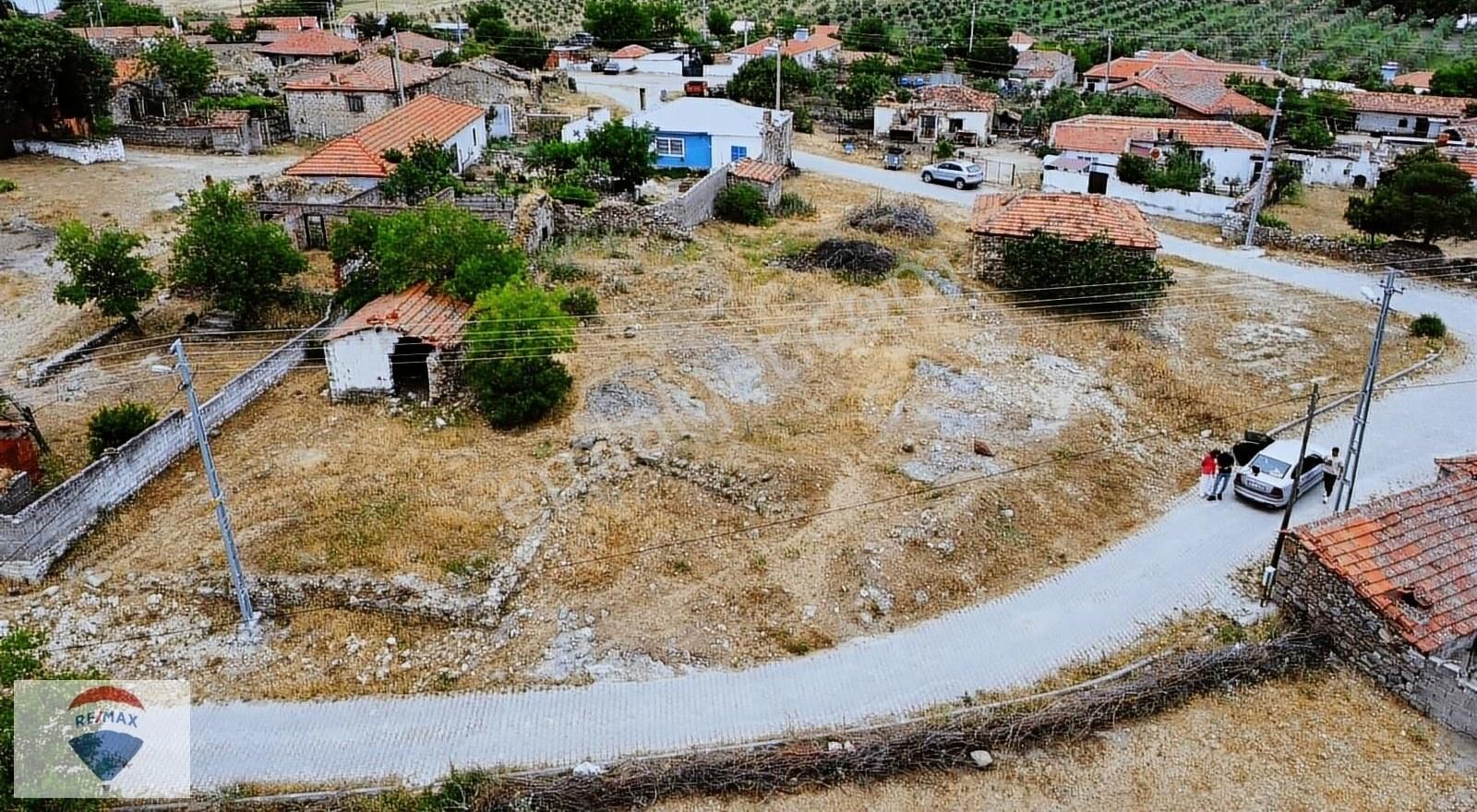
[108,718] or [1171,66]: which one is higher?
[1171,66]

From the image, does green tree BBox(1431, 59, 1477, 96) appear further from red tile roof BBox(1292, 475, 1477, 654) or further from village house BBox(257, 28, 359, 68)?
village house BBox(257, 28, 359, 68)

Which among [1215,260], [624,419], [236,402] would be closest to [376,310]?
[236,402]

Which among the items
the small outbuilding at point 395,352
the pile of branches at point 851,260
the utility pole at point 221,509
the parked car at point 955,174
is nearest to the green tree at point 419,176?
the small outbuilding at point 395,352

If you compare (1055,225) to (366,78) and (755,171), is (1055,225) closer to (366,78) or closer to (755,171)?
(755,171)

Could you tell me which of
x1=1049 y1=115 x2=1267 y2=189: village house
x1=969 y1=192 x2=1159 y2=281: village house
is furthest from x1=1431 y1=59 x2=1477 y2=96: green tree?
x1=969 y1=192 x2=1159 y2=281: village house

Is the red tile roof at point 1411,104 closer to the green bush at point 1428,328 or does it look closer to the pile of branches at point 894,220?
the green bush at point 1428,328

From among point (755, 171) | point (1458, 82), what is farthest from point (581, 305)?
point (1458, 82)
